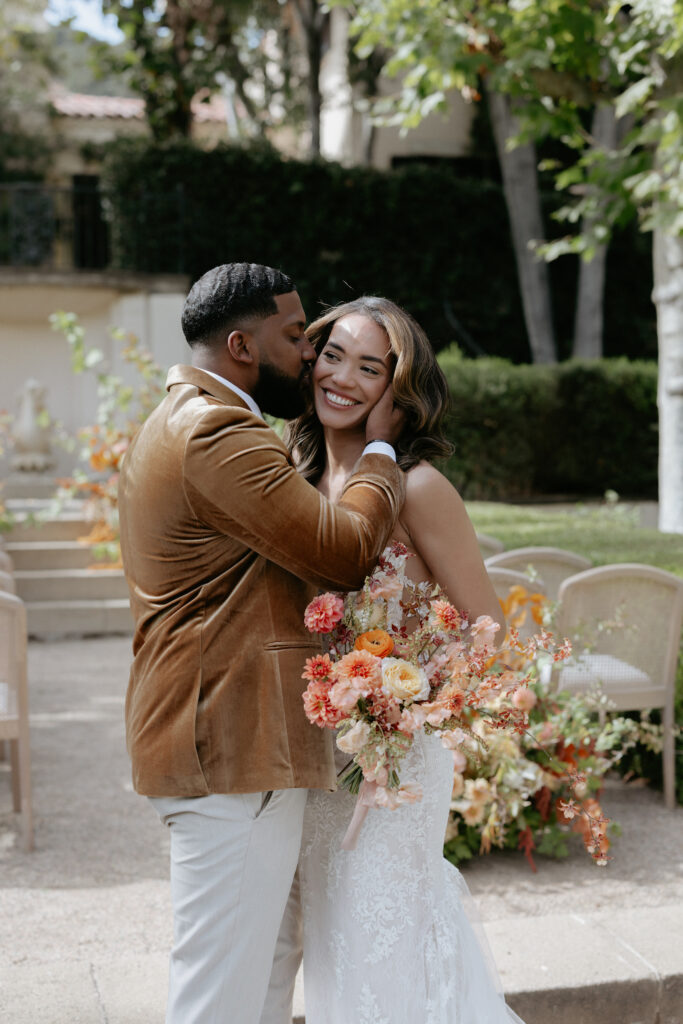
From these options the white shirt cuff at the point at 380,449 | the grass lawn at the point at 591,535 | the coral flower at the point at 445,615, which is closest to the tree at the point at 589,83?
the grass lawn at the point at 591,535

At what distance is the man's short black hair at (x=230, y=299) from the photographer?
6.66 ft

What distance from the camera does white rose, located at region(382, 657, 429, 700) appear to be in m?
1.97

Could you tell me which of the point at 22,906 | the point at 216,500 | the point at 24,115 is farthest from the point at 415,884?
the point at 24,115

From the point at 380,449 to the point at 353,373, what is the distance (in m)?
0.24

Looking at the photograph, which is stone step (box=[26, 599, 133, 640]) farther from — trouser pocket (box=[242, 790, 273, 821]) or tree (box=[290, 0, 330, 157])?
tree (box=[290, 0, 330, 157])

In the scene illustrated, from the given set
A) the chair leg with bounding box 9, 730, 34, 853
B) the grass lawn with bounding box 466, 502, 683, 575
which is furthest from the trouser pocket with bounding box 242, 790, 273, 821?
the grass lawn with bounding box 466, 502, 683, 575

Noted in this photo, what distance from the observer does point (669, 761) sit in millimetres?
4676

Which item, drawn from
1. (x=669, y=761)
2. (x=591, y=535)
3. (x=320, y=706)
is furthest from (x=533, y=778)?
(x=591, y=535)

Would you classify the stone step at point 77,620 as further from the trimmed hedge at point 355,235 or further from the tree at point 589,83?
the trimmed hedge at point 355,235

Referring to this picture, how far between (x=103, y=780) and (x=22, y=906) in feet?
4.68

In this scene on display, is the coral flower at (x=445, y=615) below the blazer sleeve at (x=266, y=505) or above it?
below

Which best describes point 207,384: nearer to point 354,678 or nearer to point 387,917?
point 354,678

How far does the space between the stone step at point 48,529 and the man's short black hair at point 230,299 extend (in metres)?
8.05

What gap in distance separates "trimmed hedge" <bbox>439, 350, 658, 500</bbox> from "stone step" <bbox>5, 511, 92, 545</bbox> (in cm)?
470
